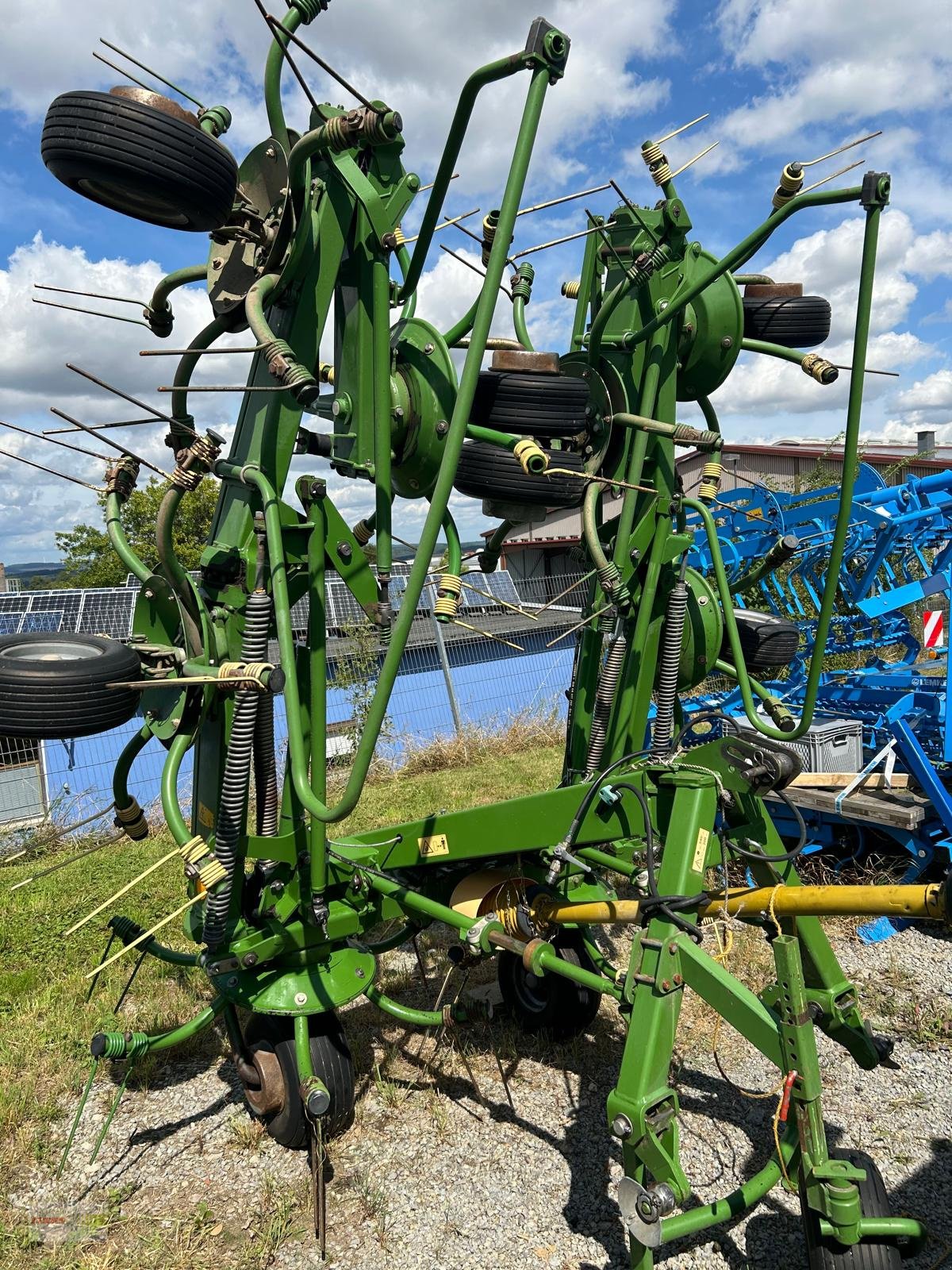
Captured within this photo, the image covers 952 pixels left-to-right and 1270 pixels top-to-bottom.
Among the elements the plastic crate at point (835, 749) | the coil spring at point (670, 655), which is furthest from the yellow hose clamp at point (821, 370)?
the plastic crate at point (835, 749)

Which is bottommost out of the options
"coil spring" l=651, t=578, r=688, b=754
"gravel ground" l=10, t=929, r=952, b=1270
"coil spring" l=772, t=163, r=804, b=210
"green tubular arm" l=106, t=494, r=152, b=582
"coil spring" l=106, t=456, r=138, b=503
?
"gravel ground" l=10, t=929, r=952, b=1270

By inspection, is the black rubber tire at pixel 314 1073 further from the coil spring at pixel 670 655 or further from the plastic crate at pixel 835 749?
the plastic crate at pixel 835 749

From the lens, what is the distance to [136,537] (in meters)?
21.3

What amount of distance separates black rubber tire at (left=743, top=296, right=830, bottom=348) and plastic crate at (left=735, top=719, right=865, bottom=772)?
3.06 metres

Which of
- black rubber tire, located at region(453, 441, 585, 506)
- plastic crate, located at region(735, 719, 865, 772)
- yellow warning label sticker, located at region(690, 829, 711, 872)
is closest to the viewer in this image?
yellow warning label sticker, located at region(690, 829, 711, 872)

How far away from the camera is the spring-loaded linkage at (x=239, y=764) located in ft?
10.1

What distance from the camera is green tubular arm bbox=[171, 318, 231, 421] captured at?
3623 millimetres

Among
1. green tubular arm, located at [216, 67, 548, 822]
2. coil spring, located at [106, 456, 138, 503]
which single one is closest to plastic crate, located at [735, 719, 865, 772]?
green tubular arm, located at [216, 67, 548, 822]

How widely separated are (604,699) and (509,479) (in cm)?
140

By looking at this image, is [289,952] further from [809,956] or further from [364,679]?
[364,679]

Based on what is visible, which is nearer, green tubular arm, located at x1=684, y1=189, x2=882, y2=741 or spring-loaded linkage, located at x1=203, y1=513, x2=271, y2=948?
green tubular arm, located at x1=684, y1=189, x2=882, y2=741

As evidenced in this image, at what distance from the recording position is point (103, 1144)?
3.74m

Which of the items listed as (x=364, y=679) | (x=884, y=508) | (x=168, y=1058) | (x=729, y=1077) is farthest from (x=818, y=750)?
(x=364, y=679)

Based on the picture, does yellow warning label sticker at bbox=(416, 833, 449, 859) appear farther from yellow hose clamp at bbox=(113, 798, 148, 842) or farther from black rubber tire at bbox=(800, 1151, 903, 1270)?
black rubber tire at bbox=(800, 1151, 903, 1270)
